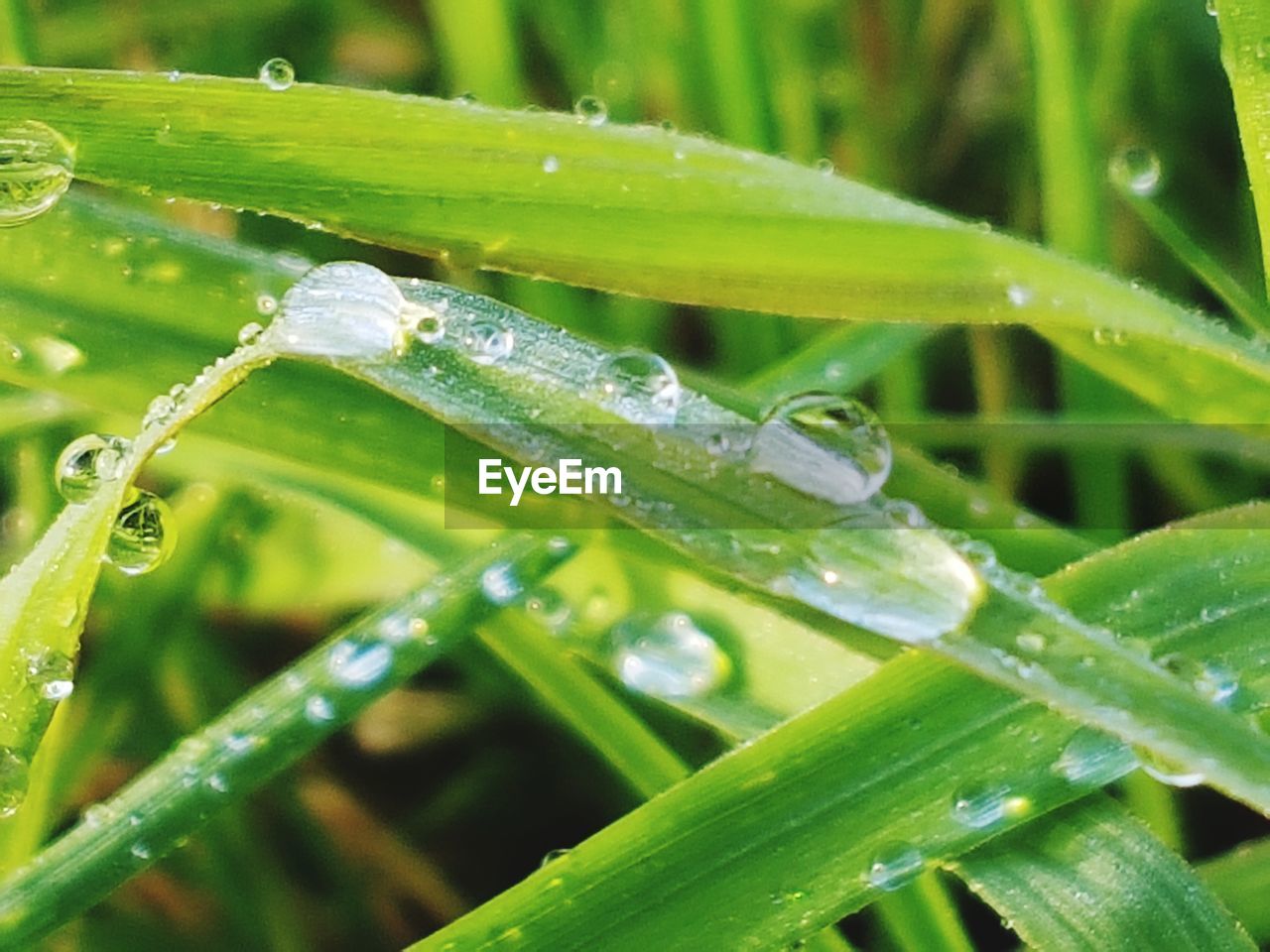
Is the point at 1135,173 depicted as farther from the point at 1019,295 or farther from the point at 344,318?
the point at 344,318

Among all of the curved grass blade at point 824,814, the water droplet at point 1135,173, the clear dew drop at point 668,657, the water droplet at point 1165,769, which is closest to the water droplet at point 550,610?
the clear dew drop at point 668,657

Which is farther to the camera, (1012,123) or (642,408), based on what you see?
(1012,123)

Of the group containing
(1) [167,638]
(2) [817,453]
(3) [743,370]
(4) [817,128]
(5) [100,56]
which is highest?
(5) [100,56]

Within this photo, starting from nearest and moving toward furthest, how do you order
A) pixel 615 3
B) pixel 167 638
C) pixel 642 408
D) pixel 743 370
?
pixel 642 408 < pixel 167 638 < pixel 743 370 < pixel 615 3

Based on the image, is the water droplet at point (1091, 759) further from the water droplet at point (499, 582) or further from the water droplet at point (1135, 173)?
the water droplet at point (1135, 173)

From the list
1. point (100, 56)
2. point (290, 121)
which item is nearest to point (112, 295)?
point (290, 121)

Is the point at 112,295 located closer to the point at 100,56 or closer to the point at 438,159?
the point at 438,159

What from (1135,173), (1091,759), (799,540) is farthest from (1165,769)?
(1135,173)
